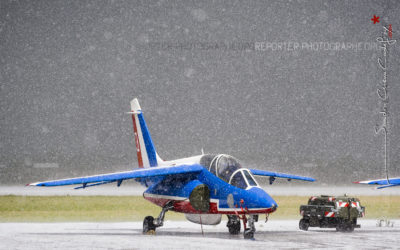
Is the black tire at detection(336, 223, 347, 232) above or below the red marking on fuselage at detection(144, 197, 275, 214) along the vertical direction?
below

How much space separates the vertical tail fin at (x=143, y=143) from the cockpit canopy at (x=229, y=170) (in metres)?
5.44

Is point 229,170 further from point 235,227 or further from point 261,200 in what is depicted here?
point 235,227

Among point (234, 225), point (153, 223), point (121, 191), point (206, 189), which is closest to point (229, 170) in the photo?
point (206, 189)

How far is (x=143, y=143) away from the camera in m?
25.5

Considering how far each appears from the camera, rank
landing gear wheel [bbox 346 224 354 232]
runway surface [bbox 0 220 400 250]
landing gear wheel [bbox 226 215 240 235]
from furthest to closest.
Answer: landing gear wheel [bbox 346 224 354 232]
landing gear wheel [bbox 226 215 240 235]
runway surface [bbox 0 220 400 250]

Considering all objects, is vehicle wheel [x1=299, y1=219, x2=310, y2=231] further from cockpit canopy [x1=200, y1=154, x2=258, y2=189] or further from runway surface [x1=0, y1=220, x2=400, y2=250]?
cockpit canopy [x1=200, y1=154, x2=258, y2=189]

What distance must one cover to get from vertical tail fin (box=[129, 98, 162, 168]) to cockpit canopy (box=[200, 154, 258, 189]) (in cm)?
544

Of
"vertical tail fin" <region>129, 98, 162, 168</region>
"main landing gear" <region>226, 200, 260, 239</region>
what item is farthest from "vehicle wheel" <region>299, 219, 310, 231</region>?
"vertical tail fin" <region>129, 98, 162, 168</region>

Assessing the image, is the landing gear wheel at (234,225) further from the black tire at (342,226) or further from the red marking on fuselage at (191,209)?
the black tire at (342,226)

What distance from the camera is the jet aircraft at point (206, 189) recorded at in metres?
18.1

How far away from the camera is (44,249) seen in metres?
14.5

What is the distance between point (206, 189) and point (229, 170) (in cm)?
104

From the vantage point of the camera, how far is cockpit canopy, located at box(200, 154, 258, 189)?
60.6 feet

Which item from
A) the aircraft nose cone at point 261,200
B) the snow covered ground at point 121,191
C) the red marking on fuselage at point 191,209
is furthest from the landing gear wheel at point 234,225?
the snow covered ground at point 121,191
